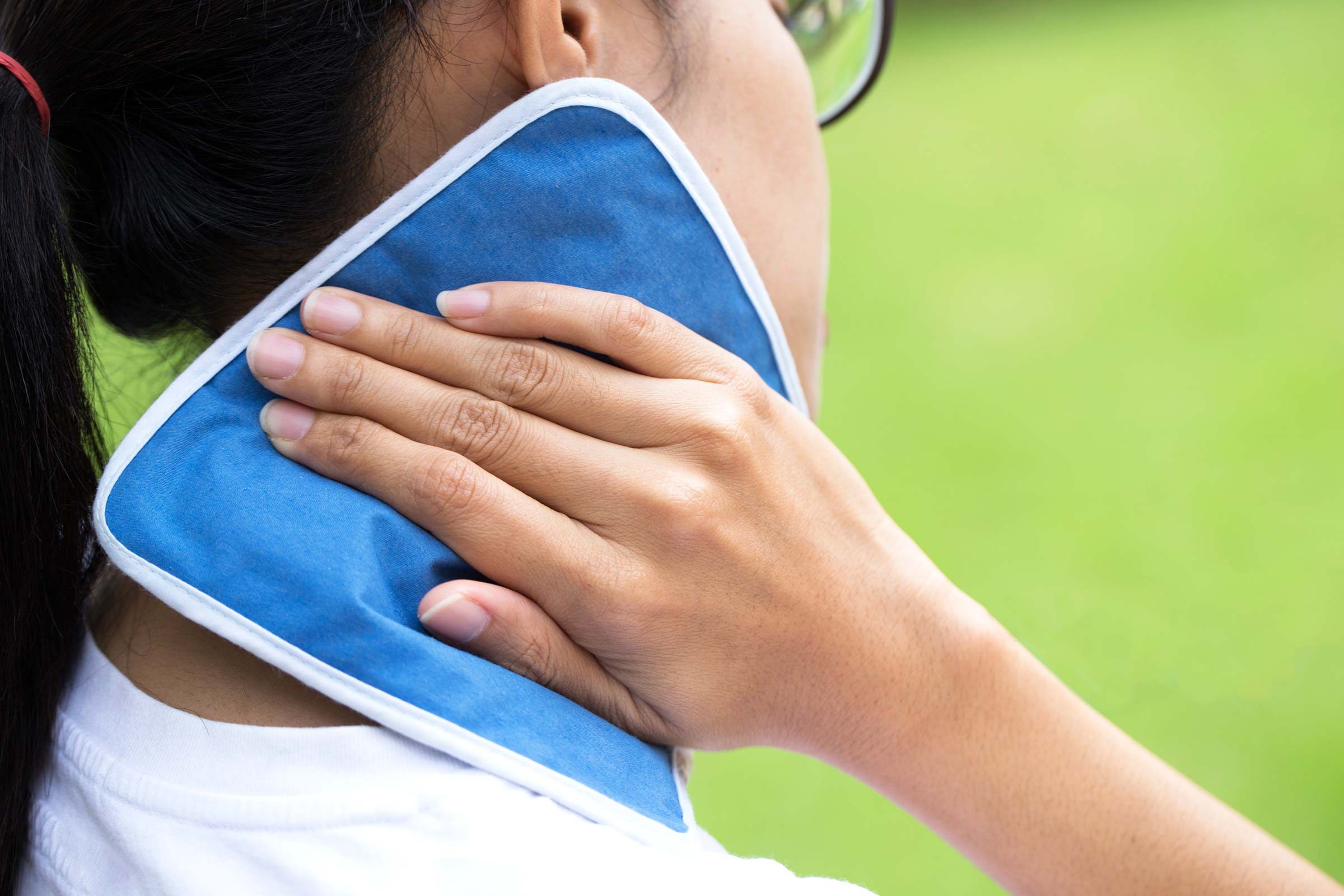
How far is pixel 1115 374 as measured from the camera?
12.2 feet

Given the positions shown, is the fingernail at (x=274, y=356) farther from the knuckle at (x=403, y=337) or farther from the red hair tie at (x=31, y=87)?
the red hair tie at (x=31, y=87)

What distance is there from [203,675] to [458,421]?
230 millimetres

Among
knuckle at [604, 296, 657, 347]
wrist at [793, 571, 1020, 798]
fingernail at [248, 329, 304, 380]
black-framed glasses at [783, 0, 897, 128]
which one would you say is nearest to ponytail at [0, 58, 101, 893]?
fingernail at [248, 329, 304, 380]

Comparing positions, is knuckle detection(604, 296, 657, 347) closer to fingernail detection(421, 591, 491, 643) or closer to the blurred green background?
fingernail detection(421, 591, 491, 643)

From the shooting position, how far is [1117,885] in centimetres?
81

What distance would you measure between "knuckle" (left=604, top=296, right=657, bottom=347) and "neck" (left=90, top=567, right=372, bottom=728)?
1.00 ft

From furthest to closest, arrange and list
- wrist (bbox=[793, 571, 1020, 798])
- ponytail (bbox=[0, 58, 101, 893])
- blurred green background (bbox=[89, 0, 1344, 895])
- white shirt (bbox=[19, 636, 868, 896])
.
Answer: blurred green background (bbox=[89, 0, 1344, 895]) → wrist (bbox=[793, 571, 1020, 798]) → ponytail (bbox=[0, 58, 101, 893]) → white shirt (bbox=[19, 636, 868, 896])

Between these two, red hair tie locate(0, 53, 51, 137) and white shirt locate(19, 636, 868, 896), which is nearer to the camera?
white shirt locate(19, 636, 868, 896)

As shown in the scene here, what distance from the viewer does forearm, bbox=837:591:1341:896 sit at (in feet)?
2.64

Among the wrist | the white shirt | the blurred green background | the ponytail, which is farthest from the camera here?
the blurred green background

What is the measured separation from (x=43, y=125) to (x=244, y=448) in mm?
265

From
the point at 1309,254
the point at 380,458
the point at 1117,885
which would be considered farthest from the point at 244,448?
the point at 1309,254

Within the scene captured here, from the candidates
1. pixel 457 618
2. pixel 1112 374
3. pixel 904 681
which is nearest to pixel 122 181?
pixel 457 618

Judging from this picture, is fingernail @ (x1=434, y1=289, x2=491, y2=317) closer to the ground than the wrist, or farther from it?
farther from it
